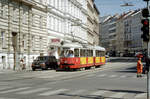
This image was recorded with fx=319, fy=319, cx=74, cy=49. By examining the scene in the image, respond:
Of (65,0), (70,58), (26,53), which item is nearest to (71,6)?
(65,0)

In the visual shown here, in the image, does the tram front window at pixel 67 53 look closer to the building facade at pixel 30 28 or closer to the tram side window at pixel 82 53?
the building facade at pixel 30 28

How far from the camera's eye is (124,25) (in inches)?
5940

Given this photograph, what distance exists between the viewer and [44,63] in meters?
37.0

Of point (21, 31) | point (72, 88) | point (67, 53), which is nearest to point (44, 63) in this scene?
point (67, 53)

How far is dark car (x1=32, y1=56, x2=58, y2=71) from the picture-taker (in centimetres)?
3647

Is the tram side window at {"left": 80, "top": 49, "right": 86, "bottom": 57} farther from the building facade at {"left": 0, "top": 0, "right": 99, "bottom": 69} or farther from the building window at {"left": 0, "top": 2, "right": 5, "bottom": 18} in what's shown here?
the building window at {"left": 0, "top": 2, "right": 5, "bottom": 18}

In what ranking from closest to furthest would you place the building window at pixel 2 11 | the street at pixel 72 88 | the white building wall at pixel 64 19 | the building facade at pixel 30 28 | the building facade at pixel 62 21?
the street at pixel 72 88 → the building window at pixel 2 11 → the building facade at pixel 30 28 → the building facade at pixel 62 21 → the white building wall at pixel 64 19

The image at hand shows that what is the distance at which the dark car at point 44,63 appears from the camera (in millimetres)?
36469

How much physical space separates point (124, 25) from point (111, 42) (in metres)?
24.6

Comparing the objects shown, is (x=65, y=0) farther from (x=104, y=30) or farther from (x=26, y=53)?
(x=104, y=30)

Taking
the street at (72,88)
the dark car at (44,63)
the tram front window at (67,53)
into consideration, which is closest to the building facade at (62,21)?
the dark car at (44,63)

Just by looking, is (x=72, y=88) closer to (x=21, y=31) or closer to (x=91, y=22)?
(x=21, y=31)

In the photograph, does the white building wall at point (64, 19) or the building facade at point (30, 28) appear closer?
the building facade at point (30, 28)

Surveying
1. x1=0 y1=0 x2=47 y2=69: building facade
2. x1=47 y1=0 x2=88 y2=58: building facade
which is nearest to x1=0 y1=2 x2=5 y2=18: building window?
x1=0 y1=0 x2=47 y2=69: building facade
